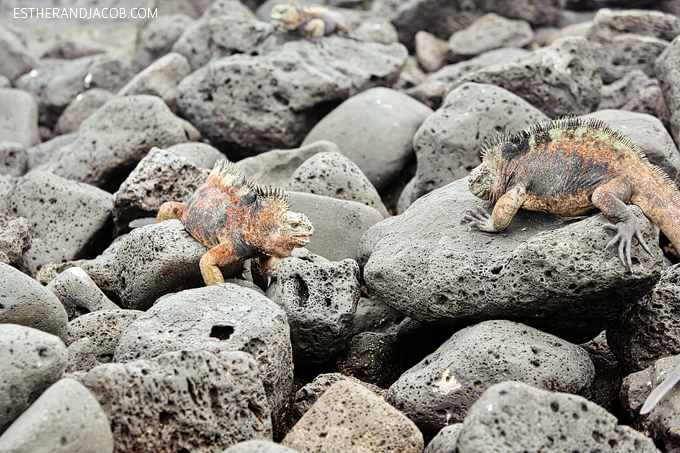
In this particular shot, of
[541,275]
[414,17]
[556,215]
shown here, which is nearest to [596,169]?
[556,215]

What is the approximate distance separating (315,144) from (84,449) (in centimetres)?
408

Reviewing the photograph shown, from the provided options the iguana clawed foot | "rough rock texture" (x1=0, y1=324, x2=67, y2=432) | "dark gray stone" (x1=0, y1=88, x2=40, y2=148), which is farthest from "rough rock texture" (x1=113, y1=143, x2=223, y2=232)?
"dark gray stone" (x1=0, y1=88, x2=40, y2=148)

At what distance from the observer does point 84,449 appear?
2367mm

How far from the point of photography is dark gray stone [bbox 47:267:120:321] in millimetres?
4172

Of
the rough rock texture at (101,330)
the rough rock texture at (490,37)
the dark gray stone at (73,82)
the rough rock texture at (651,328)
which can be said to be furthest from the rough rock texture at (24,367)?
the rough rock texture at (490,37)

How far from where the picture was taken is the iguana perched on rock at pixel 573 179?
3363 millimetres

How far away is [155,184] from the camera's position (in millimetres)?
5047

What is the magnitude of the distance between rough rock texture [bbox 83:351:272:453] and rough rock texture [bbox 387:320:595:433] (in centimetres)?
88

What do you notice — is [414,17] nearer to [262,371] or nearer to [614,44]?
[614,44]

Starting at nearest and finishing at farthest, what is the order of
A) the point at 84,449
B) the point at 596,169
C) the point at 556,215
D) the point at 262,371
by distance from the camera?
1. the point at 84,449
2. the point at 262,371
3. the point at 596,169
4. the point at 556,215

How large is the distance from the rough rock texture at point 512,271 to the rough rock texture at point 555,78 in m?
2.48

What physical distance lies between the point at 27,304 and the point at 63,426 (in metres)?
1.22

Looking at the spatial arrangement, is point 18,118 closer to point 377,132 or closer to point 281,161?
point 281,161

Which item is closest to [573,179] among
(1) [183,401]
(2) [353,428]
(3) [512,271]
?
(3) [512,271]
